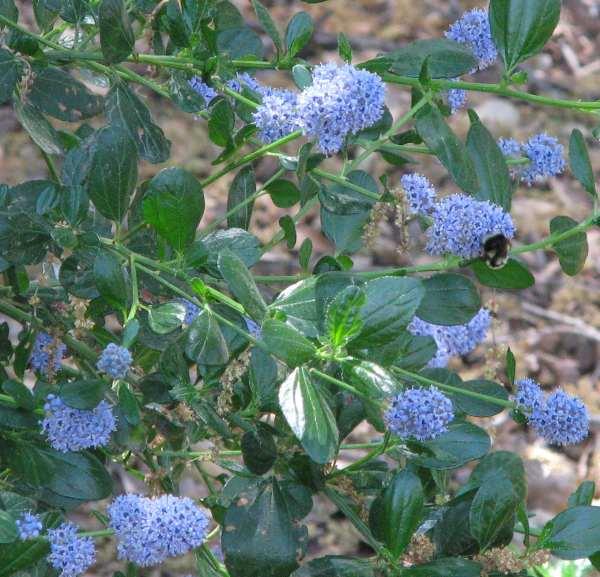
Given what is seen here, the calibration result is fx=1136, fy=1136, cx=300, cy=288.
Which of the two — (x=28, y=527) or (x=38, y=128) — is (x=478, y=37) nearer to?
(x=38, y=128)

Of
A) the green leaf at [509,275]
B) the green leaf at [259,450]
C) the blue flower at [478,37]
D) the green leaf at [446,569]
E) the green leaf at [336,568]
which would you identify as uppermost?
the blue flower at [478,37]

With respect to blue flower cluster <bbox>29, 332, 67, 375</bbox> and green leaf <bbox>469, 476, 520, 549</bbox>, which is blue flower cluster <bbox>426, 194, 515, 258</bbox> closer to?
green leaf <bbox>469, 476, 520, 549</bbox>

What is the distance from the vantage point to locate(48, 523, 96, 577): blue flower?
1.58 m

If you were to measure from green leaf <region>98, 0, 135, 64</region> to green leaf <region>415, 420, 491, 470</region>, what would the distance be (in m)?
0.74

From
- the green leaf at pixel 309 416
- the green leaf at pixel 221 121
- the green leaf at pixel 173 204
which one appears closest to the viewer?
the green leaf at pixel 309 416

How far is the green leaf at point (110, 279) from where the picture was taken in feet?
5.11

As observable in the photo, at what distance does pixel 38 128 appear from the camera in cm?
184

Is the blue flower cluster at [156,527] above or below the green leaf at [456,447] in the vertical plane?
below

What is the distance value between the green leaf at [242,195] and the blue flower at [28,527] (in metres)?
0.64

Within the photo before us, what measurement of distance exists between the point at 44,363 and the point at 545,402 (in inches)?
32.0

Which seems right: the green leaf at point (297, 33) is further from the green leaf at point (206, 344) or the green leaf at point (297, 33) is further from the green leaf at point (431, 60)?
the green leaf at point (206, 344)

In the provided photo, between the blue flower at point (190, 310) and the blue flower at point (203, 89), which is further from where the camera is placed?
the blue flower at point (203, 89)

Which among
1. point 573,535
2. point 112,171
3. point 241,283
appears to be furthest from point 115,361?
point 573,535

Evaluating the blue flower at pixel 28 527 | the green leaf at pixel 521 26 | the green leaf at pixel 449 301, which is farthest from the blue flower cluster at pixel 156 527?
the green leaf at pixel 521 26
